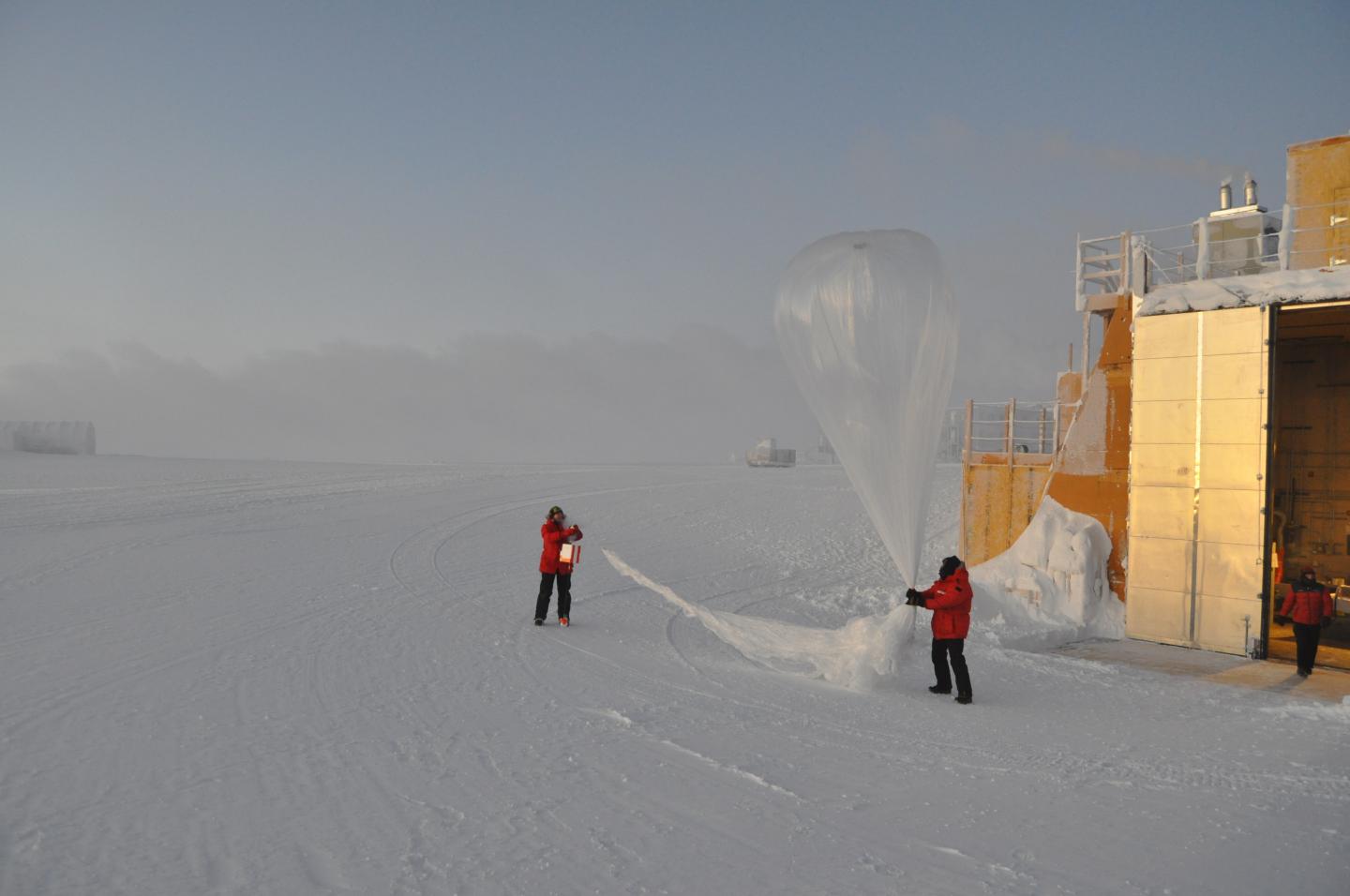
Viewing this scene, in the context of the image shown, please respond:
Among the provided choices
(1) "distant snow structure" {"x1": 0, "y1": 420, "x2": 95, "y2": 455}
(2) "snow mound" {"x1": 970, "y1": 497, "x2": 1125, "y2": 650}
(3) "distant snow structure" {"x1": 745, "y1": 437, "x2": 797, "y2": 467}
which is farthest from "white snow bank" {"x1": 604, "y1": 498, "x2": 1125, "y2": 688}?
(1) "distant snow structure" {"x1": 0, "y1": 420, "x2": 95, "y2": 455}

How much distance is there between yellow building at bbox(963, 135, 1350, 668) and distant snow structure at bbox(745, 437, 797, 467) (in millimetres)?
39377

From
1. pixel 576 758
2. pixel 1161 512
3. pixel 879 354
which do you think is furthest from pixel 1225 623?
pixel 576 758

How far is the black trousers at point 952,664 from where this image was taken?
28.1 ft

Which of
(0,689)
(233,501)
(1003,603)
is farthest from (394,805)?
(233,501)

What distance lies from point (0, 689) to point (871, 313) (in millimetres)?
8516

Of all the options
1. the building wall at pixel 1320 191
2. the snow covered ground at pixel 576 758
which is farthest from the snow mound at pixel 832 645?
the building wall at pixel 1320 191

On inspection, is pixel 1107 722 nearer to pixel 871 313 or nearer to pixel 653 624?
pixel 871 313

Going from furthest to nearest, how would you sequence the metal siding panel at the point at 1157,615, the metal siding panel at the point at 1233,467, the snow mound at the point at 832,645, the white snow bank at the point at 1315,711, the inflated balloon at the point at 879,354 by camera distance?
the metal siding panel at the point at 1157,615 → the metal siding panel at the point at 1233,467 → the snow mound at the point at 832,645 → the white snow bank at the point at 1315,711 → the inflated balloon at the point at 879,354

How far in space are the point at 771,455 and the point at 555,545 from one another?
149ft

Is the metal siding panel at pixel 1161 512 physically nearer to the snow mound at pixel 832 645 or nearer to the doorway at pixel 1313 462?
the doorway at pixel 1313 462

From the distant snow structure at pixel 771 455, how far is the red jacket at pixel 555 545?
4509 centimetres

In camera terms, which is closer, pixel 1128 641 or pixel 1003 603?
pixel 1128 641

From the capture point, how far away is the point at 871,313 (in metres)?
7.86

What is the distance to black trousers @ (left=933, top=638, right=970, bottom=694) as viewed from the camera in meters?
8.55
